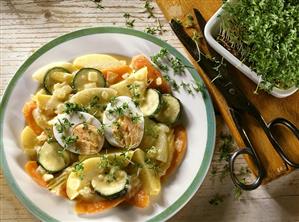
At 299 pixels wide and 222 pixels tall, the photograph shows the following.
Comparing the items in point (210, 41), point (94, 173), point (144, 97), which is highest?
point (210, 41)

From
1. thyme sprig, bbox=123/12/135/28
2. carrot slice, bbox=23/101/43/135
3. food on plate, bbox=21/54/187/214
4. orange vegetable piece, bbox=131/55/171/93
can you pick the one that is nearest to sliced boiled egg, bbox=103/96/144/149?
food on plate, bbox=21/54/187/214

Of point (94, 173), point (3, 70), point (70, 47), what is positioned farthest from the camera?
point (3, 70)

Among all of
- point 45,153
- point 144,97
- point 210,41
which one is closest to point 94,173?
point 45,153

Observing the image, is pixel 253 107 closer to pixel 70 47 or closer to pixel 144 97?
pixel 144 97

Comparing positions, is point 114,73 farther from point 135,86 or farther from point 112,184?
point 112,184

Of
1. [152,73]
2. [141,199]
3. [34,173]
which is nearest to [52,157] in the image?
[34,173]

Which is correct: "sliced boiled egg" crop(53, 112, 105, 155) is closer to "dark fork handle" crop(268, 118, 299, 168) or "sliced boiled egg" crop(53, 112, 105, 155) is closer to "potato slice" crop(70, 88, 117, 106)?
"potato slice" crop(70, 88, 117, 106)

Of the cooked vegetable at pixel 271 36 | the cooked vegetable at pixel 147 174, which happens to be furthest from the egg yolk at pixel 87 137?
the cooked vegetable at pixel 271 36
